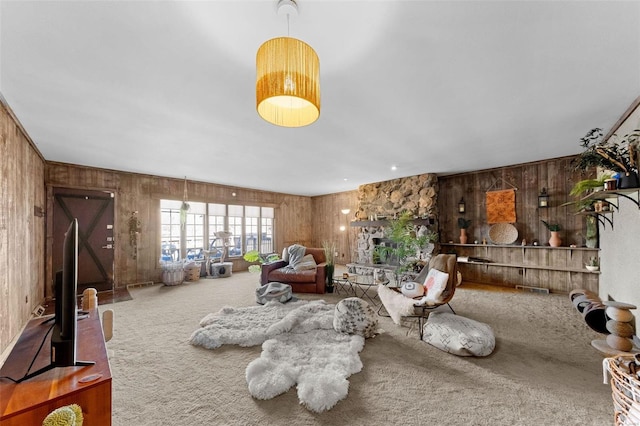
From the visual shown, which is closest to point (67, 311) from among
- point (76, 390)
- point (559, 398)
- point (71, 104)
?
point (76, 390)

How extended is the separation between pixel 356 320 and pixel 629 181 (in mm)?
2830

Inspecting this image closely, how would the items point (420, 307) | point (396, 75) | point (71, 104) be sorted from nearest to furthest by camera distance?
point (396, 75) → point (71, 104) → point (420, 307)

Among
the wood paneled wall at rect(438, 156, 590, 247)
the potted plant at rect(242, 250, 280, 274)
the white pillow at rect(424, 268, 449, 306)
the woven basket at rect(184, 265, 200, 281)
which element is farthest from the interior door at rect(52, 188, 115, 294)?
the wood paneled wall at rect(438, 156, 590, 247)

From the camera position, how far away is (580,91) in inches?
94.7

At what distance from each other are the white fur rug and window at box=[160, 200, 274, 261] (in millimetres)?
3676

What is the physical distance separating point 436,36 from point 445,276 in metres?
2.57

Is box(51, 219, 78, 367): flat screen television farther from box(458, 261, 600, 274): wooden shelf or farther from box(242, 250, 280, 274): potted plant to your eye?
box(458, 261, 600, 274): wooden shelf

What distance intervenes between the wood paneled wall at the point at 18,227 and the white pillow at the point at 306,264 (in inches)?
144

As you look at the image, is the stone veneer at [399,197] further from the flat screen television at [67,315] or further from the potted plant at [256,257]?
the flat screen television at [67,315]

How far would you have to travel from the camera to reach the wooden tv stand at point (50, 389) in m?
0.88

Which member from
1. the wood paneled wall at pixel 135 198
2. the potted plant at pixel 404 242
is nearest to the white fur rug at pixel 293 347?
the potted plant at pixel 404 242

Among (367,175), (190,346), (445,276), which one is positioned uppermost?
(367,175)

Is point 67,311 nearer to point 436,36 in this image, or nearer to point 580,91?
point 436,36

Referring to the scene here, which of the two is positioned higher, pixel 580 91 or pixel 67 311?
pixel 580 91
